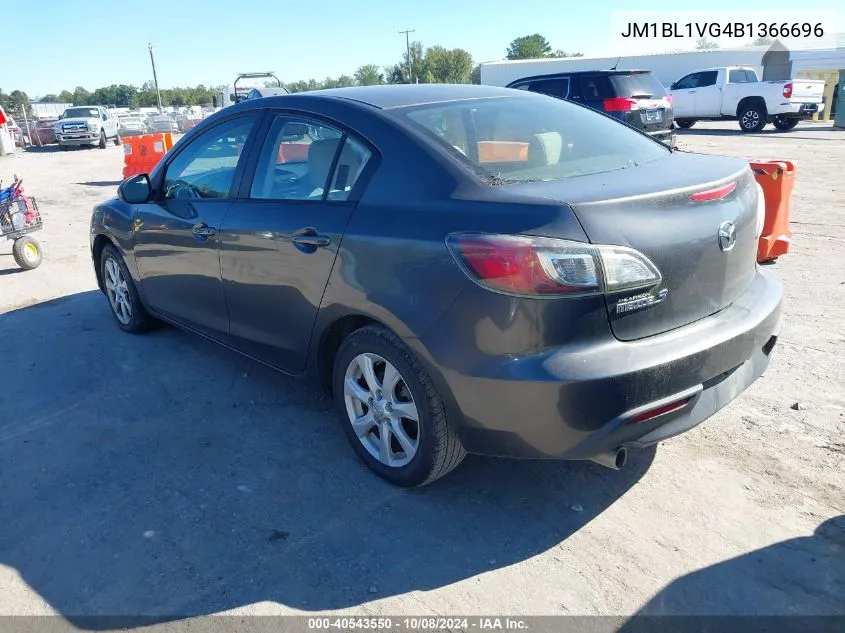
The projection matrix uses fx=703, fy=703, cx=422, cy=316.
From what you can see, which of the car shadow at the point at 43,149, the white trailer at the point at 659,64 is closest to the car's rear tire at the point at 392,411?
→ the car shadow at the point at 43,149

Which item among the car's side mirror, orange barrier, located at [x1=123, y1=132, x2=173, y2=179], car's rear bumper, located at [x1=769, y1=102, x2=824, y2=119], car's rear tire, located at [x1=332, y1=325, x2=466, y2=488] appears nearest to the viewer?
car's rear tire, located at [x1=332, y1=325, x2=466, y2=488]

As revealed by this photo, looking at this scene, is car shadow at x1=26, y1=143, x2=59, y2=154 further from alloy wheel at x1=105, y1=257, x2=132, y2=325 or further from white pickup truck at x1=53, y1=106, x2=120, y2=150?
alloy wheel at x1=105, y1=257, x2=132, y2=325

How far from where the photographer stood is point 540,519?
2.97 meters

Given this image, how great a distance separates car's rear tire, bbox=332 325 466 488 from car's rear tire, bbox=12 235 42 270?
5.82 m

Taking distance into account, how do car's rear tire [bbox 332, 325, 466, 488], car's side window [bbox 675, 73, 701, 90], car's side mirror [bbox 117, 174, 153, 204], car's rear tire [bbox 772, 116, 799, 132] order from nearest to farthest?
car's rear tire [bbox 332, 325, 466, 488] < car's side mirror [bbox 117, 174, 153, 204] < car's rear tire [bbox 772, 116, 799, 132] < car's side window [bbox 675, 73, 701, 90]

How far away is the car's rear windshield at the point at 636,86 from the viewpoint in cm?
1265

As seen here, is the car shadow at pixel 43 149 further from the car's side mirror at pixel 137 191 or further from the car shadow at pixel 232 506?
the car shadow at pixel 232 506

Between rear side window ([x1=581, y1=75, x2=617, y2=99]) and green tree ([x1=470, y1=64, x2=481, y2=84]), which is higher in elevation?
green tree ([x1=470, y1=64, x2=481, y2=84])

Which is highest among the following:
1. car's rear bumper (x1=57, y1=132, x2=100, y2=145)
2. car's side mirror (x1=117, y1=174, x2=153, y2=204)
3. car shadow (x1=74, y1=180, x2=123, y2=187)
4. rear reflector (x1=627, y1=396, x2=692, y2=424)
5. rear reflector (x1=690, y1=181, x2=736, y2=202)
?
car's rear bumper (x1=57, y1=132, x2=100, y2=145)

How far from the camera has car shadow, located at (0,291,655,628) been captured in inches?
105

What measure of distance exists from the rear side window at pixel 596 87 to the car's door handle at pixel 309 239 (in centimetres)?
1073

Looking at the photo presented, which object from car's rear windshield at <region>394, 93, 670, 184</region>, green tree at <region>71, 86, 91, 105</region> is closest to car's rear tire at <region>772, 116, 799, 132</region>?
car's rear windshield at <region>394, 93, 670, 184</region>

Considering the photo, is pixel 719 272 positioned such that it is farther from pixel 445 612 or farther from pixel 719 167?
pixel 445 612

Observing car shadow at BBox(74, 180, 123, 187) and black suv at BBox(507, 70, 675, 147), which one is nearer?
black suv at BBox(507, 70, 675, 147)
